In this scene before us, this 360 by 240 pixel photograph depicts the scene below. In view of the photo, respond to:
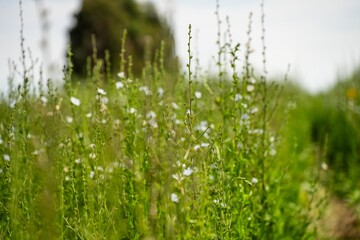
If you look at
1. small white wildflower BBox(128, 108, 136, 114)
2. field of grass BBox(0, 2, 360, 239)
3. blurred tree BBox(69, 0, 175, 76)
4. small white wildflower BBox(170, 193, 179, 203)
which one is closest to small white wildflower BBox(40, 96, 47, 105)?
field of grass BBox(0, 2, 360, 239)

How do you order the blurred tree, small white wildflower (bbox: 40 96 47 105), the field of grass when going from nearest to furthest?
the field of grass → small white wildflower (bbox: 40 96 47 105) → the blurred tree

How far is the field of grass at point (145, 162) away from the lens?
6.79ft

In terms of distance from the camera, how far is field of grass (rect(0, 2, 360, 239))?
2.07m

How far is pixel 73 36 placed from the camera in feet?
54.0

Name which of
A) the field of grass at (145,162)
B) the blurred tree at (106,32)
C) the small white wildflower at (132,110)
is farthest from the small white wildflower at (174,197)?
the blurred tree at (106,32)

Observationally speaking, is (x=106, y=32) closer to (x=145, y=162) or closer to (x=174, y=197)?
(x=145, y=162)

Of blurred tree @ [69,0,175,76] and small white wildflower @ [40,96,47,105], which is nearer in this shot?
small white wildflower @ [40,96,47,105]

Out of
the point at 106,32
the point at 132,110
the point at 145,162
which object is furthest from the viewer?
the point at 106,32

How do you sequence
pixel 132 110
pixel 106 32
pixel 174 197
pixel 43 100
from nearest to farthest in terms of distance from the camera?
pixel 174 197 < pixel 132 110 < pixel 43 100 < pixel 106 32

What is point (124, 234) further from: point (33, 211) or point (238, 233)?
point (238, 233)

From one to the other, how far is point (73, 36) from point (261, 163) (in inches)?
571

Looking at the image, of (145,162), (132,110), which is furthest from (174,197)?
(132,110)

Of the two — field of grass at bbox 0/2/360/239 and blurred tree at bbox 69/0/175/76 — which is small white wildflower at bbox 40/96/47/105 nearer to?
field of grass at bbox 0/2/360/239

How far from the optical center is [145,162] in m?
2.61
